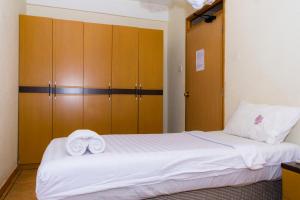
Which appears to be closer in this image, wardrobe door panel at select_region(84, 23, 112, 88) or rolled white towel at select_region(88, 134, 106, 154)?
rolled white towel at select_region(88, 134, 106, 154)

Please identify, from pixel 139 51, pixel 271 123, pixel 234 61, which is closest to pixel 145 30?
pixel 139 51

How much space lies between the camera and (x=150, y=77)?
384cm

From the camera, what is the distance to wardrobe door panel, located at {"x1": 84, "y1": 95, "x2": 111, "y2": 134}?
3.55 meters

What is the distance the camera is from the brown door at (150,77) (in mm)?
3807

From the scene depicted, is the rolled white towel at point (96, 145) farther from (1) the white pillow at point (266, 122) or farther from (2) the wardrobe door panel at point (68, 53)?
(2) the wardrobe door panel at point (68, 53)

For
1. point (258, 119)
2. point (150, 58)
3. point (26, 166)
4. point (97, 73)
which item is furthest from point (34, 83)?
point (258, 119)

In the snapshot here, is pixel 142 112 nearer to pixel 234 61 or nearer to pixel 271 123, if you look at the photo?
pixel 234 61

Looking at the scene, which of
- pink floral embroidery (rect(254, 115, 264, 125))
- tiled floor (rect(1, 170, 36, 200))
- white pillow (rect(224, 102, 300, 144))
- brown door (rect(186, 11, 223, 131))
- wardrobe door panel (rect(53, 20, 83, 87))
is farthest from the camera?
wardrobe door panel (rect(53, 20, 83, 87))

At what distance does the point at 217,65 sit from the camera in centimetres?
306

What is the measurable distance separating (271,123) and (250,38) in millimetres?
1023

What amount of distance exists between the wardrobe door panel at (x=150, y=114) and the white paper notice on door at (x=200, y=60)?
2.65 ft

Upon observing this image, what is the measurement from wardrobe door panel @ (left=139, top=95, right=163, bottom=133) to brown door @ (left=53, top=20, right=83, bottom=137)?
3.10 ft

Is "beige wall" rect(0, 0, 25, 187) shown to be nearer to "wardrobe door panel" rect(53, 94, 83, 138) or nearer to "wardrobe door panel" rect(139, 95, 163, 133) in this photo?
"wardrobe door panel" rect(53, 94, 83, 138)

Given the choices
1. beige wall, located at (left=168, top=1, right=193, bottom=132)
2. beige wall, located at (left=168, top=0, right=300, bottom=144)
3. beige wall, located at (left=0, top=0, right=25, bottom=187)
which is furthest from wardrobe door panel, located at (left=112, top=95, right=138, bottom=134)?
beige wall, located at (left=168, top=0, right=300, bottom=144)
